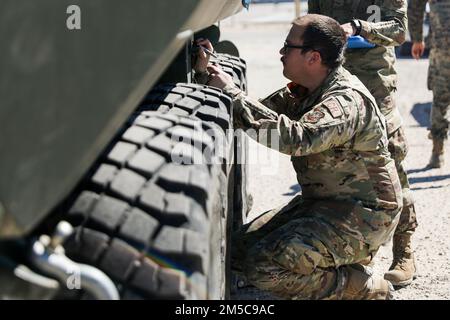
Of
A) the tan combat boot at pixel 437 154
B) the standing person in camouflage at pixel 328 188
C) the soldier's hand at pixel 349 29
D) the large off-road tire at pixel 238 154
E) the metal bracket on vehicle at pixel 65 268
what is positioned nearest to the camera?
the metal bracket on vehicle at pixel 65 268

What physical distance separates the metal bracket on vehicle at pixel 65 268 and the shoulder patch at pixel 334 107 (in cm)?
148

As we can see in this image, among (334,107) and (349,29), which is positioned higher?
(349,29)

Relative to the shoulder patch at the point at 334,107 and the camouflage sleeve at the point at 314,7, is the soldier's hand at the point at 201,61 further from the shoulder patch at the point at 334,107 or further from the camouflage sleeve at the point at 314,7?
the camouflage sleeve at the point at 314,7

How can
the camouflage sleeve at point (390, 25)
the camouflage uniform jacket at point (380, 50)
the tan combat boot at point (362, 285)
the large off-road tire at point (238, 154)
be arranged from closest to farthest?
1. the tan combat boot at point (362, 285)
2. the large off-road tire at point (238, 154)
3. the camouflage sleeve at point (390, 25)
4. the camouflage uniform jacket at point (380, 50)

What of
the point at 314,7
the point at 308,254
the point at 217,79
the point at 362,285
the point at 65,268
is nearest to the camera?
the point at 65,268

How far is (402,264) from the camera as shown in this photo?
4.49 meters

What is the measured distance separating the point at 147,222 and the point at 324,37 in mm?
1610

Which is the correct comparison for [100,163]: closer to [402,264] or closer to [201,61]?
[201,61]

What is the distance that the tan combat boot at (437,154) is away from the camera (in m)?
7.18

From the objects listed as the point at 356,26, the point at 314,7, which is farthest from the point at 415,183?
the point at 356,26

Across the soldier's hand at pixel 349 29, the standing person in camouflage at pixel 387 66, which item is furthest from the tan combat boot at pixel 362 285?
the soldier's hand at pixel 349 29

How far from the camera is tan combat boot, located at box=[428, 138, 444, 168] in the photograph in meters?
7.18

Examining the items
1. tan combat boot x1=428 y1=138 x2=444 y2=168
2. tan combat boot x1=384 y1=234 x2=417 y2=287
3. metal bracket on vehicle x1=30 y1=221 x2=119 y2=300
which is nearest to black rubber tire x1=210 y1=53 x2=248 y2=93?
tan combat boot x1=384 y1=234 x2=417 y2=287
